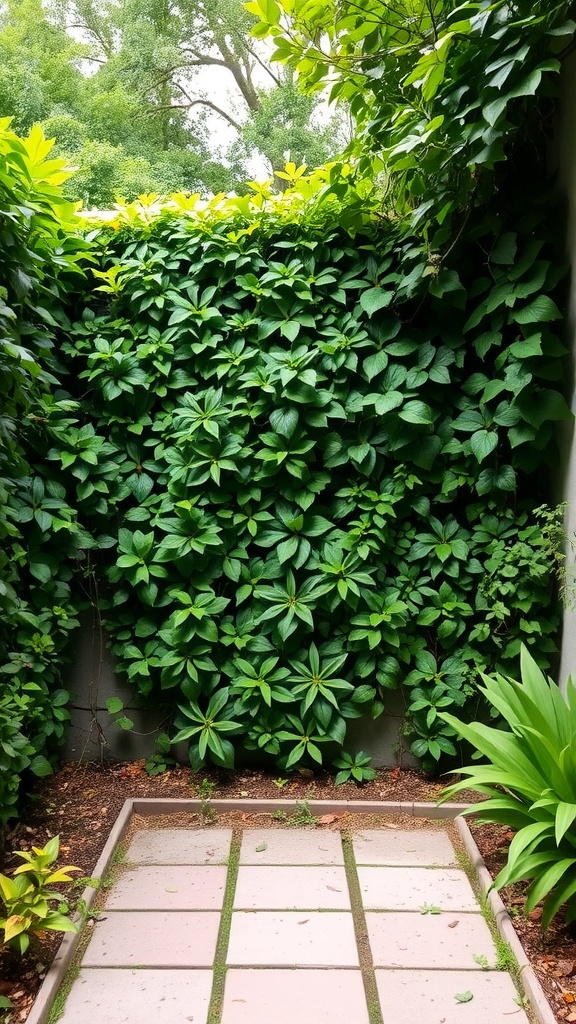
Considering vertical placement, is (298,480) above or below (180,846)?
above

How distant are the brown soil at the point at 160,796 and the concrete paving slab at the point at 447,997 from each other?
0.36 ft

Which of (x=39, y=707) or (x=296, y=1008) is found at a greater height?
(x=39, y=707)

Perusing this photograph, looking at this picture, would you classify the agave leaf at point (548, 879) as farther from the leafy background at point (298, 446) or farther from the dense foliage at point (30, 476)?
the dense foliage at point (30, 476)

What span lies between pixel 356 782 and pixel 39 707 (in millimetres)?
1297

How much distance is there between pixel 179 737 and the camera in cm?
271

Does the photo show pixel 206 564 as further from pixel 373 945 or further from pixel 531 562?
→ pixel 373 945

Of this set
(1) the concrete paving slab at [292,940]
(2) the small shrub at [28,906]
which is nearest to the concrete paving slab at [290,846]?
(1) the concrete paving slab at [292,940]

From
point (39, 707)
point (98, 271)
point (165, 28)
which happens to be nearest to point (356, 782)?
point (39, 707)

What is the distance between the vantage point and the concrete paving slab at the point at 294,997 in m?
1.70

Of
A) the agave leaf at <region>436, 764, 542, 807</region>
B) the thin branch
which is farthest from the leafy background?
the thin branch

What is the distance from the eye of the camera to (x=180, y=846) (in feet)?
8.07

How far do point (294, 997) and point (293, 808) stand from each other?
34.9 inches

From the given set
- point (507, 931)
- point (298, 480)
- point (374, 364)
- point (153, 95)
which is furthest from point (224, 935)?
point (153, 95)

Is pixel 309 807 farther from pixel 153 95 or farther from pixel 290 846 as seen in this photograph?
pixel 153 95
